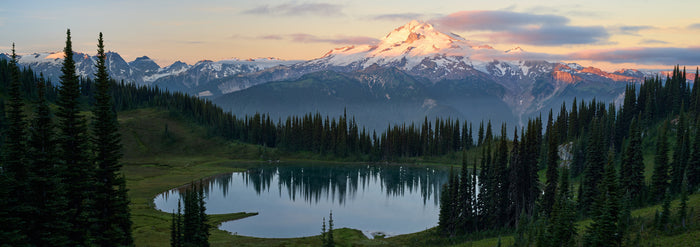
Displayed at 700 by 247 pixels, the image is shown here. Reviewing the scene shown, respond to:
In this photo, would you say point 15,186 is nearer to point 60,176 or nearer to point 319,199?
point 60,176

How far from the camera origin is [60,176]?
35000mm

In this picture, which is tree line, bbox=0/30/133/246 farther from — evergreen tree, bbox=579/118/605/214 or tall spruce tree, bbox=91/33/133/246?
evergreen tree, bbox=579/118/605/214

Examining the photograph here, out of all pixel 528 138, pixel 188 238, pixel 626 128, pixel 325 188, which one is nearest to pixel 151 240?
pixel 188 238

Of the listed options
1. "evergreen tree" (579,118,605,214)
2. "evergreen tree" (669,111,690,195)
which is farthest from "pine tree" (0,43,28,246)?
"evergreen tree" (669,111,690,195)

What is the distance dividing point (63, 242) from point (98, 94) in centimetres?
1276

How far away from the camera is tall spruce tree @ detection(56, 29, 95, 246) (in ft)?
115

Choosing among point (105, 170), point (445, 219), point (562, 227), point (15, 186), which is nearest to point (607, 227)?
point (562, 227)

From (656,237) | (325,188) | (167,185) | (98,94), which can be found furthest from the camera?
(325,188)

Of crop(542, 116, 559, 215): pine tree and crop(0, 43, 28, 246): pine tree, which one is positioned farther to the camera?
crop(542, 116, 559, 215): pine tree

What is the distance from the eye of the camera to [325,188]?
156 m

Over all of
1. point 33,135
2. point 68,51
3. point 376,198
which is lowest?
point 376,198

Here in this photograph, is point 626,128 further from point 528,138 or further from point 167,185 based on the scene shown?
point 167,185

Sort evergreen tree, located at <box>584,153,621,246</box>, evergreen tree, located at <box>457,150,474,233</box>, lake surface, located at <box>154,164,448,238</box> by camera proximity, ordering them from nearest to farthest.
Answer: evergreen tree, located at <box>584,153,621,246</box>
evergreen tree, located at <box>457,150,474,233</box>
lake surface, located at <box>154,164,448,238</box>

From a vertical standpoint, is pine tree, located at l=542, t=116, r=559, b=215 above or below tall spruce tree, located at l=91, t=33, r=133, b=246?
below
